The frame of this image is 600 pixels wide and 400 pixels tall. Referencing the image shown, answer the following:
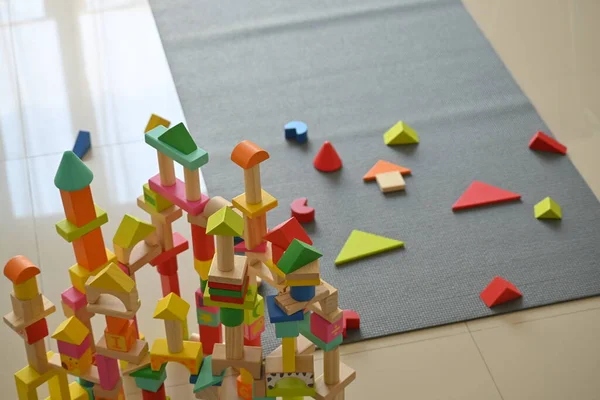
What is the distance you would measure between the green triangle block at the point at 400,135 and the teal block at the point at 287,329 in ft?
3.70

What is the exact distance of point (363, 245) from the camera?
217 cm

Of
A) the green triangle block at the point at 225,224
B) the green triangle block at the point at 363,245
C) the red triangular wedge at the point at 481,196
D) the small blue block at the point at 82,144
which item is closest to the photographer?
the green triangle block at the point at 225,224

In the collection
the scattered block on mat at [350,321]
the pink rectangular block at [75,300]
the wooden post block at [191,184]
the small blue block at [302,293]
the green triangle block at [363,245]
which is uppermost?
the wooden post block at [191,184]

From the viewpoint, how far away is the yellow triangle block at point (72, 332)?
1460mm

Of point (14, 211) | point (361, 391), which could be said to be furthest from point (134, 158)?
point (361, 391)

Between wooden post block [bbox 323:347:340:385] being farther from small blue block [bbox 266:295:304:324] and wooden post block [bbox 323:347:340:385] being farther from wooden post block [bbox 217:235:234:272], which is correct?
wooden post block [bbox 217:235:234:272]

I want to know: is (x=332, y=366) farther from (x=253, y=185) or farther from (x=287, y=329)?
(x=253, y=185)

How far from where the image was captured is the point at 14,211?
2.28 m

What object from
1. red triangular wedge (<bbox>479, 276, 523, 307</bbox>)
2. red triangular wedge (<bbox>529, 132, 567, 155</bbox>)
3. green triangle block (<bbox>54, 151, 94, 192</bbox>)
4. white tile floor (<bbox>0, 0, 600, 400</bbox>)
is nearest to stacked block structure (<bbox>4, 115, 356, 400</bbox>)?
green triangle block (<bbox>54, 151, 94, 192</bbox>)

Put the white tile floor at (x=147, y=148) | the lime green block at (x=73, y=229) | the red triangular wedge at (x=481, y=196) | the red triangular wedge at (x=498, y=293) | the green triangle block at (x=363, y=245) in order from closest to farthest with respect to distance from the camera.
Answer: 1. the lime green block at (x=73, y=229)
2. the white tile floor at (x=147, y=148)
3. the red triangular wedge at (x=498, y=293)
4. the green triangle block at (x=363, y=245)
5. the red triangular wedge at (x=481, y=196)

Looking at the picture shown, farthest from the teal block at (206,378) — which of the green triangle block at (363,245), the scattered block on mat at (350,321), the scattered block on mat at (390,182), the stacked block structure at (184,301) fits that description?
the scattered block on mat at (390,182)

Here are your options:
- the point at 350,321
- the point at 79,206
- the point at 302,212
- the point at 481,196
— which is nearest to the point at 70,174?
the point at 79,206

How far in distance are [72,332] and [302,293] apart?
40 cm

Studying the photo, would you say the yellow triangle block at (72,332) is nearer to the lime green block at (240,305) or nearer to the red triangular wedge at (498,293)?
the lime green block at (240,305)
